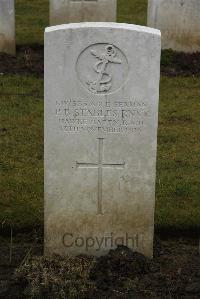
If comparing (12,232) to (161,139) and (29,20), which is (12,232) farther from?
(29,20)

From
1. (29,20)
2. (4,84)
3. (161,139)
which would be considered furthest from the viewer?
(29,20)

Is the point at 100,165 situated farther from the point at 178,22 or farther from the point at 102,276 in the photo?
the point at 178,22

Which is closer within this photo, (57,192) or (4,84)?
(57,192)

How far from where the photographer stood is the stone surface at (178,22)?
37.1ft

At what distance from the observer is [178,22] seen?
1136 centimetres

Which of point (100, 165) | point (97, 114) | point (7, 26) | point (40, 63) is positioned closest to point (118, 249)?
point (100, 165)

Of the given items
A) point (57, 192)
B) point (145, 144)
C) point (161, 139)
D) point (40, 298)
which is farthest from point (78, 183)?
point (161, 139)

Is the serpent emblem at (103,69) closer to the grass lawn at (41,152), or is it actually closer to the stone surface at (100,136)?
the stone surface at (100,136)

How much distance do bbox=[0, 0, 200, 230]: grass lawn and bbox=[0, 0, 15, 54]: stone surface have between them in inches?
39.3

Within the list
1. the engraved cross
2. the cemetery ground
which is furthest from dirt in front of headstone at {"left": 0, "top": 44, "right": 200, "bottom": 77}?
the engraved cross

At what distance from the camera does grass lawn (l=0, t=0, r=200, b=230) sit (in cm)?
631

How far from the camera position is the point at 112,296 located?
16.5 ft

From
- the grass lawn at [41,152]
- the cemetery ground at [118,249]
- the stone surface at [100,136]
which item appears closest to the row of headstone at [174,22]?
the cemetery ground at [118,249]

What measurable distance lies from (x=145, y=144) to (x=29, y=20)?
867 centimetres
